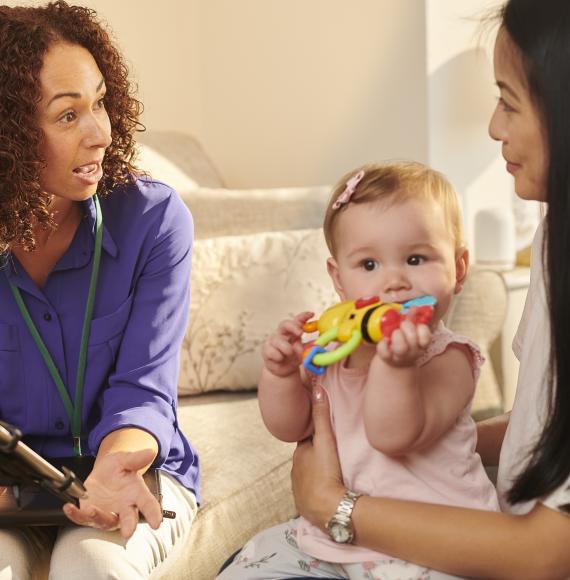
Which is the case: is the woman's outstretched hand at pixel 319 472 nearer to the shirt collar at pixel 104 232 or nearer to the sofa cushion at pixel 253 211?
the shirt collar at pixel 104 232

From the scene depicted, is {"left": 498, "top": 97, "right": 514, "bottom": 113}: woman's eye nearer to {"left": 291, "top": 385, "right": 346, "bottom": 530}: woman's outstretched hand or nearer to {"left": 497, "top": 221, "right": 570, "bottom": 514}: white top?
{"left": 497, "top": 221, "right": 570, "bottom": 514}: white top

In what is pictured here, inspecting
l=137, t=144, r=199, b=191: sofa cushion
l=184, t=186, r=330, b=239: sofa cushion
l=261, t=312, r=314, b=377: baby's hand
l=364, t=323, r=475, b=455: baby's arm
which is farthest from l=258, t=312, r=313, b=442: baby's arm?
l=137, t=144, r=199, b=191: sofa cushion

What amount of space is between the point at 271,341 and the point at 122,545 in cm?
46

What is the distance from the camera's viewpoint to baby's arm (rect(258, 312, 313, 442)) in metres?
1.34

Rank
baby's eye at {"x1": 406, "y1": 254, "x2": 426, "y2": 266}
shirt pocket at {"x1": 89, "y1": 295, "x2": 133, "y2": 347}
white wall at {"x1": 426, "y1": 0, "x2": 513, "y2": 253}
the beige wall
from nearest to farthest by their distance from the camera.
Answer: baby's eye at {"x1": 406, "y1": 254, "x2": 426, "y2": 266} → shirt pocket at {"x1": 89, "y1": 295, "x2": 133, "y2": 347} → white wall at {"x1": 426, "y1": 0, "x2": 513, "y2": 253} → the beige wall

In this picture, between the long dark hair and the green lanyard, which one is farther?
the green lanyard

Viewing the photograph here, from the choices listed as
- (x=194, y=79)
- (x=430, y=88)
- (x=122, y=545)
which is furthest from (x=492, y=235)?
(x=122, y=545)

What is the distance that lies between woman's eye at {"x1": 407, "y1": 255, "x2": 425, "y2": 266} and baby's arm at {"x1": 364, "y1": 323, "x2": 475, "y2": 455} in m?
0.13

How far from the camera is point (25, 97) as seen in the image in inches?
64.7

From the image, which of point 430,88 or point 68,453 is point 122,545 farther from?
point 430,88

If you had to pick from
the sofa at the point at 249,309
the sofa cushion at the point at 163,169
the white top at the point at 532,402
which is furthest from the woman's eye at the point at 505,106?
the sofa cushion at the point at 163,169

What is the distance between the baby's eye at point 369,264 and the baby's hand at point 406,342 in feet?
0.67

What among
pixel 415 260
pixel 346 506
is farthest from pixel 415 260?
pixel 346 506

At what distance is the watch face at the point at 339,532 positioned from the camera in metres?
1.26
